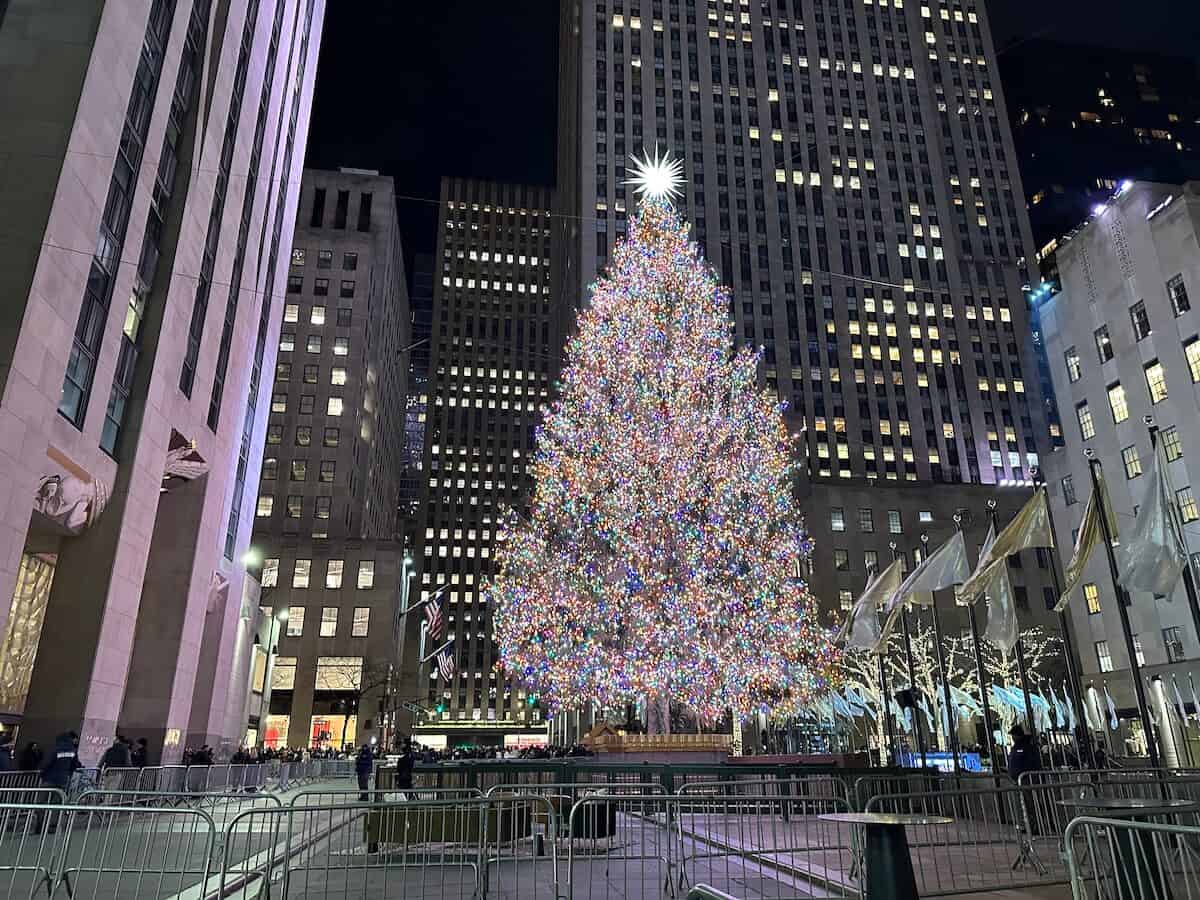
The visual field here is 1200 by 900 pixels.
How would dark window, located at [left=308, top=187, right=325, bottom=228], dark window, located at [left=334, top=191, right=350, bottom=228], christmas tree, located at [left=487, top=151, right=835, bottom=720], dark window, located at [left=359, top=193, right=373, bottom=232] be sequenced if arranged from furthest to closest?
dark window, located at [left=334, top=191, right=350, bottom=228], dark window, located at [left=359, top=193, right=373, bottom=232], dark window, located at [left=308, top=187, right=325, bottom=228], christmas tree, located at [left=487, top=151, right=835, bottom=720]

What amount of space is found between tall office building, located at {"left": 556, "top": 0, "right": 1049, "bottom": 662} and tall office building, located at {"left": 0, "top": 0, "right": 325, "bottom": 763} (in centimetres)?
5685

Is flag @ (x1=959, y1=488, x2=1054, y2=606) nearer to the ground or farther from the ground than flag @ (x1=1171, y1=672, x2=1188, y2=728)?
farther from the ground

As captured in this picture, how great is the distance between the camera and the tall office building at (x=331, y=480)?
68.2 m

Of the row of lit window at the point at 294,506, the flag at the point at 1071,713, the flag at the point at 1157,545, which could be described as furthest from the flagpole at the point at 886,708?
the row of lit window at the point at 294,506

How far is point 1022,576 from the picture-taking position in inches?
2530

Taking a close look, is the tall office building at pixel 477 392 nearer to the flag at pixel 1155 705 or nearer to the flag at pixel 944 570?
the flag at pixel 1155 705

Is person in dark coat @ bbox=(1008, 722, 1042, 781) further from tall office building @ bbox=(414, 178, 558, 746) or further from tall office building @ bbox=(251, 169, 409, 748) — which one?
tall office building @ bbox=(414, 178, 558, 746)

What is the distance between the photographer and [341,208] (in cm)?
9181

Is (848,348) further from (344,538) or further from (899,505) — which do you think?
(344,538)

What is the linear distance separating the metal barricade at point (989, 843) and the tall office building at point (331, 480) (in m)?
48.5

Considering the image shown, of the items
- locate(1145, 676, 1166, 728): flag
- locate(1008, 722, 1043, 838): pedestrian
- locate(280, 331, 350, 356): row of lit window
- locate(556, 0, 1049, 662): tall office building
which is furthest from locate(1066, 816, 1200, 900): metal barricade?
locate(280, 331, 350, 356): row of lit window

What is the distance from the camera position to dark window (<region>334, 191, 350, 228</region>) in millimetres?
91000

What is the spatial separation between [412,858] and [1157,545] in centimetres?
1349

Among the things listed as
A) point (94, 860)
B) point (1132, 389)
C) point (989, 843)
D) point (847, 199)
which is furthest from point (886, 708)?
point (847, 199)
